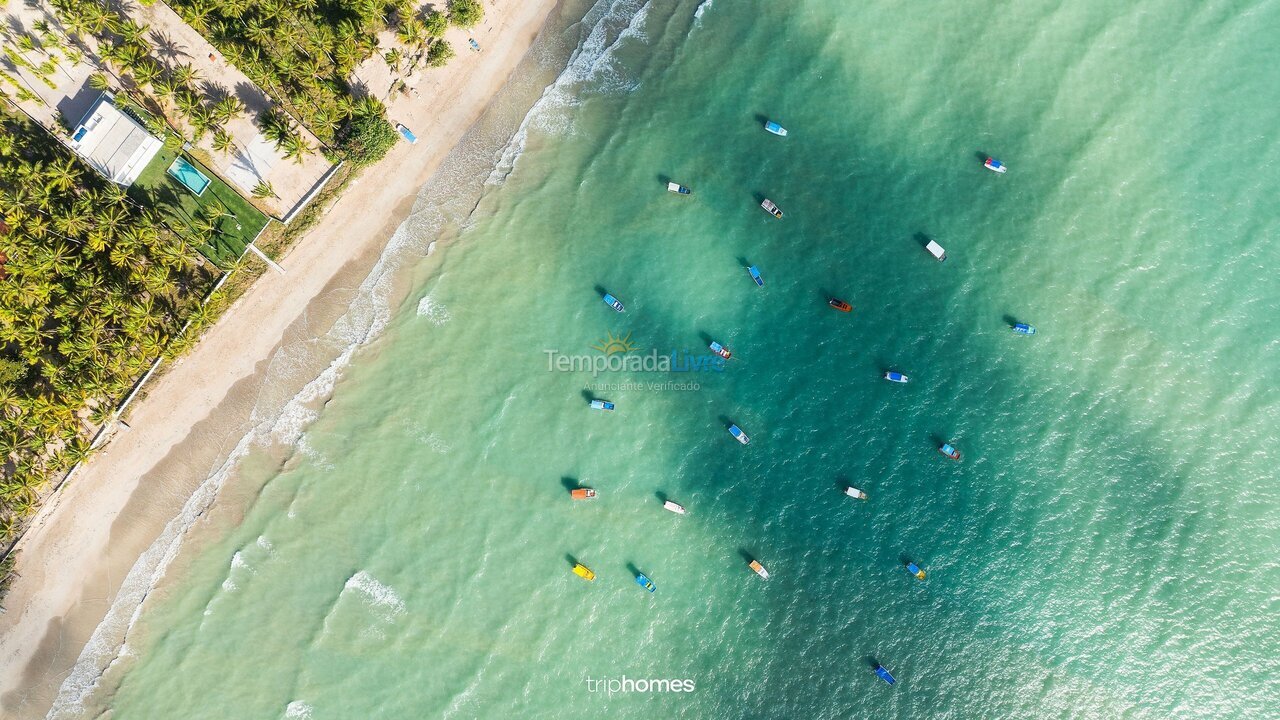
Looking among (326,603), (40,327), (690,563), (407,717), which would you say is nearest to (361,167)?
(40,327)

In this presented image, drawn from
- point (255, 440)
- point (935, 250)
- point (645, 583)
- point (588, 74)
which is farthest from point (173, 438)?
point (935, 250)

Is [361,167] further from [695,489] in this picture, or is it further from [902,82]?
[902,82]

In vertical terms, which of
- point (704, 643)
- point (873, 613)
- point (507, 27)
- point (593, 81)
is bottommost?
point (704, 643)

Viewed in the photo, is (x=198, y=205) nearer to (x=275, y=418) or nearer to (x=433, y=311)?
(x=275, y=418)

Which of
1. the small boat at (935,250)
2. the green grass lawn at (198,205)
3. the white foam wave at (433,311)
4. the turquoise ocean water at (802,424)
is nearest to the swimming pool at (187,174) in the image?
the green grass lawn at (198,205)

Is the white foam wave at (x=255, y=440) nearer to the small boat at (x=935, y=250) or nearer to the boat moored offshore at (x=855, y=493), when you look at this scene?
the boat moored offshore at (x=855, y=493)

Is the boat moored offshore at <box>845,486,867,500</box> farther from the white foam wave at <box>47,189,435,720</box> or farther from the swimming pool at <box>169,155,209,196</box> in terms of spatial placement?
the swimming pool at <box>169,155,209,196</box>
